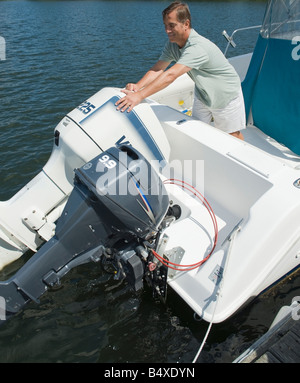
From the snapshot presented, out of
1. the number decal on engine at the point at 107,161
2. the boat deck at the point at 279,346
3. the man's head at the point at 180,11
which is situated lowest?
the boat deck at the point at 279,346

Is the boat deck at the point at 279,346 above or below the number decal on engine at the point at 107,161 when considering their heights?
below

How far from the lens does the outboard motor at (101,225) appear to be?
1814mm

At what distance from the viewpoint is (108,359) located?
216cm

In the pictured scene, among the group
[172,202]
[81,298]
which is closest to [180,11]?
[172,202]

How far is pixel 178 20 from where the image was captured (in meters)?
2.25

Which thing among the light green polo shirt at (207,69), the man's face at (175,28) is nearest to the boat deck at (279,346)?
the light green polo shirt at (207,69)

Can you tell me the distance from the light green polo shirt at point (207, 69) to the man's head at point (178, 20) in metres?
0.08

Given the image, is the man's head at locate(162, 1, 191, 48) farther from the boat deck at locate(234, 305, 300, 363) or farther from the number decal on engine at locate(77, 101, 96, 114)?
the boat deck at locate(234, 305, 300, 363)

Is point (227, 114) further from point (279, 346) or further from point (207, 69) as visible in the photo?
point (279, 346)

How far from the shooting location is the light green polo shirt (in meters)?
2.33

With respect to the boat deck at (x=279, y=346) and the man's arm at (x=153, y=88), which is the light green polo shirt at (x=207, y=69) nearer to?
the man's arm at (x=153, y=88)

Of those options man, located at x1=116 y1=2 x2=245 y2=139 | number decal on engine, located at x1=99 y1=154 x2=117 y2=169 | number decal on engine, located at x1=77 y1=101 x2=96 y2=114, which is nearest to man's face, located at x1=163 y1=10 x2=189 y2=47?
man, located at x1=116 y1=2 x2=245 y2=139

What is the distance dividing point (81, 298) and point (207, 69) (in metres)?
2.24
